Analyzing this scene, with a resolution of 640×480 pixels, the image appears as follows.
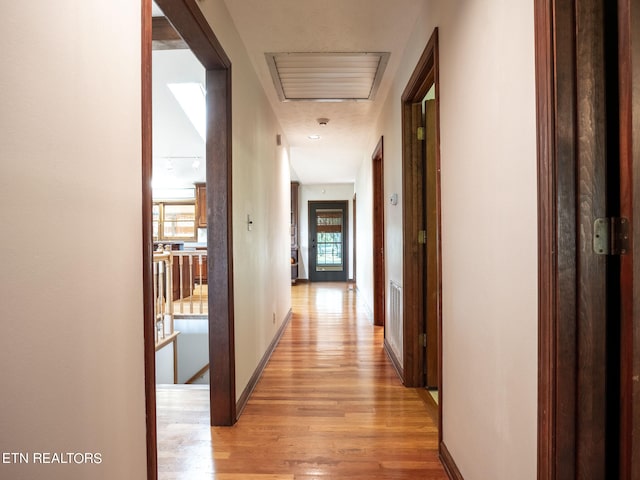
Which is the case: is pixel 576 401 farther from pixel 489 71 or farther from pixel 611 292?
pixel 489 71

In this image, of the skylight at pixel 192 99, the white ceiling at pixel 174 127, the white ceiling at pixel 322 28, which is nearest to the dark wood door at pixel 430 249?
the white ceiling at pixel 322 28

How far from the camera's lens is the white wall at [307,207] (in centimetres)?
909

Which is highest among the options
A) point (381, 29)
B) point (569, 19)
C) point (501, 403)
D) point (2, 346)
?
point (381, 29)

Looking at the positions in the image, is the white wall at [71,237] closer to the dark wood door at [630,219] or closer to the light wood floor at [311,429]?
the light wood floor at [311,429]

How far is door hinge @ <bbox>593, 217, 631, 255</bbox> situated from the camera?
33.3 inches

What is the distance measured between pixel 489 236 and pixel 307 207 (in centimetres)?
803

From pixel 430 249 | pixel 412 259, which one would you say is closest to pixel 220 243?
pixel 412 259

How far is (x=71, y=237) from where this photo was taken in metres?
0.82

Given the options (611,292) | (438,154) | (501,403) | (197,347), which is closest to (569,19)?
(611,292)

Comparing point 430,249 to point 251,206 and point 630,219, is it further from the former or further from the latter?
point 630,219

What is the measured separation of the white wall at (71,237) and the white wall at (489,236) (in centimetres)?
118

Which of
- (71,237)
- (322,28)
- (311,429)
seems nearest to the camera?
(71,237)

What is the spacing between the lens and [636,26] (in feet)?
2.71

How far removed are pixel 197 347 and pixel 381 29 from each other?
4305mm
